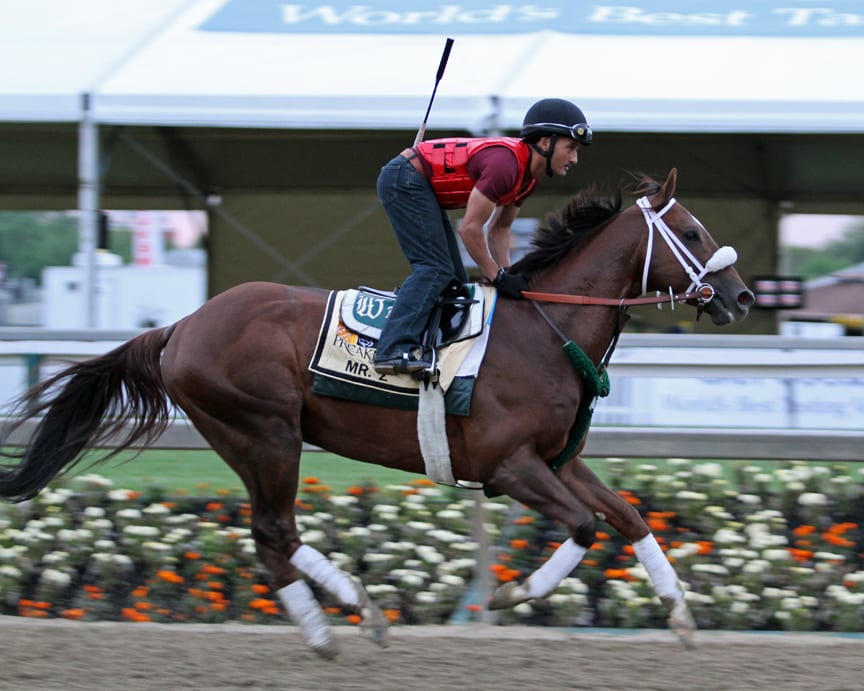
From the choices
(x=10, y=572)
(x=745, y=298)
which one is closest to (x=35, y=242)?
(x=10, y=572)

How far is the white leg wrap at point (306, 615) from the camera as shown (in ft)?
15.7

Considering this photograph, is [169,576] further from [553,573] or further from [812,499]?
[812,499]

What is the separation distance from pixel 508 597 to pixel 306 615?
850 millimetres

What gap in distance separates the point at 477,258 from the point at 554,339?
1.54ft

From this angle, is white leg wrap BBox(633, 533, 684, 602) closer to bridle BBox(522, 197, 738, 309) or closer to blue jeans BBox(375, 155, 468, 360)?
bridle BBox(522, 197, 738, 309)

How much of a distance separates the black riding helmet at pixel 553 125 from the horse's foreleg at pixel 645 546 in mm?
1353

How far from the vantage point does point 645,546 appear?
4.83m

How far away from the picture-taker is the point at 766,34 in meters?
10.6

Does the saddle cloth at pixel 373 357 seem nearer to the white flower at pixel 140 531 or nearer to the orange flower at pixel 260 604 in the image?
the orange flower at pixel 260 604

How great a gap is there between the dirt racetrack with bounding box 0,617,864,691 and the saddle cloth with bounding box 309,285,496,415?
107cm

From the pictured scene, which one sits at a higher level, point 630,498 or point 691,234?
point 691,234

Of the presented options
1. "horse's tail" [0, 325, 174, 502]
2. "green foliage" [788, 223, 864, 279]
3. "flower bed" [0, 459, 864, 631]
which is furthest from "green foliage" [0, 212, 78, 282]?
"horse's tail" [0, 325, 174, 502]

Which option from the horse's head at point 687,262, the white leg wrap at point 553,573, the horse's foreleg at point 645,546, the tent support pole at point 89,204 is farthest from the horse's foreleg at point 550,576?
the tent support pole at point 89,204

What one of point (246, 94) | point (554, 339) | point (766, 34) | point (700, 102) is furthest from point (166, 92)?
point (554, 339)
